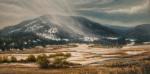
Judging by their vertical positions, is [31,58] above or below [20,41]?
below

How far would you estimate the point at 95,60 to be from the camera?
6109mm

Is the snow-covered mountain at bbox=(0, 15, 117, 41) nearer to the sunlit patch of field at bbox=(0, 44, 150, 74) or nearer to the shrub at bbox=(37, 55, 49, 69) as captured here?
the sunlit patch of field at bbox=(0, 44, 150, 74)

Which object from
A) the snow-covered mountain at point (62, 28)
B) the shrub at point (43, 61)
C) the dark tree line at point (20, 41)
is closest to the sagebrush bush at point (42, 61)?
the shrub at point (43, 61)

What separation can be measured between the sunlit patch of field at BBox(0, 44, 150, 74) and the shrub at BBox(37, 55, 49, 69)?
0.06 m

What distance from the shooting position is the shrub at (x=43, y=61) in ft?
19.8

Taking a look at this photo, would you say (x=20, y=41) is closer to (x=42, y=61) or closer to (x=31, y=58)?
(x=31, y=58)

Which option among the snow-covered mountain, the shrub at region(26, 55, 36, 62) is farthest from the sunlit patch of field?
the snow-covered mountain

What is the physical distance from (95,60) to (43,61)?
76cm

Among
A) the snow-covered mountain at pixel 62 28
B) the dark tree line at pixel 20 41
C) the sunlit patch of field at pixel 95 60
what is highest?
the snow-covered mountain at pixel 62 28

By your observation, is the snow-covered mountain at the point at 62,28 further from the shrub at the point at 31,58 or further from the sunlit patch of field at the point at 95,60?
the shrub at the point at 31,58

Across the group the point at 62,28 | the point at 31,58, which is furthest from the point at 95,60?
the point at 31,58

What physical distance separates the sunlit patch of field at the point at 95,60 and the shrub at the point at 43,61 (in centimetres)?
6

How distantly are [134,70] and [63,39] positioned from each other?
3.74 feet

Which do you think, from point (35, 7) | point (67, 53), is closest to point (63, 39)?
point (67, 53)
